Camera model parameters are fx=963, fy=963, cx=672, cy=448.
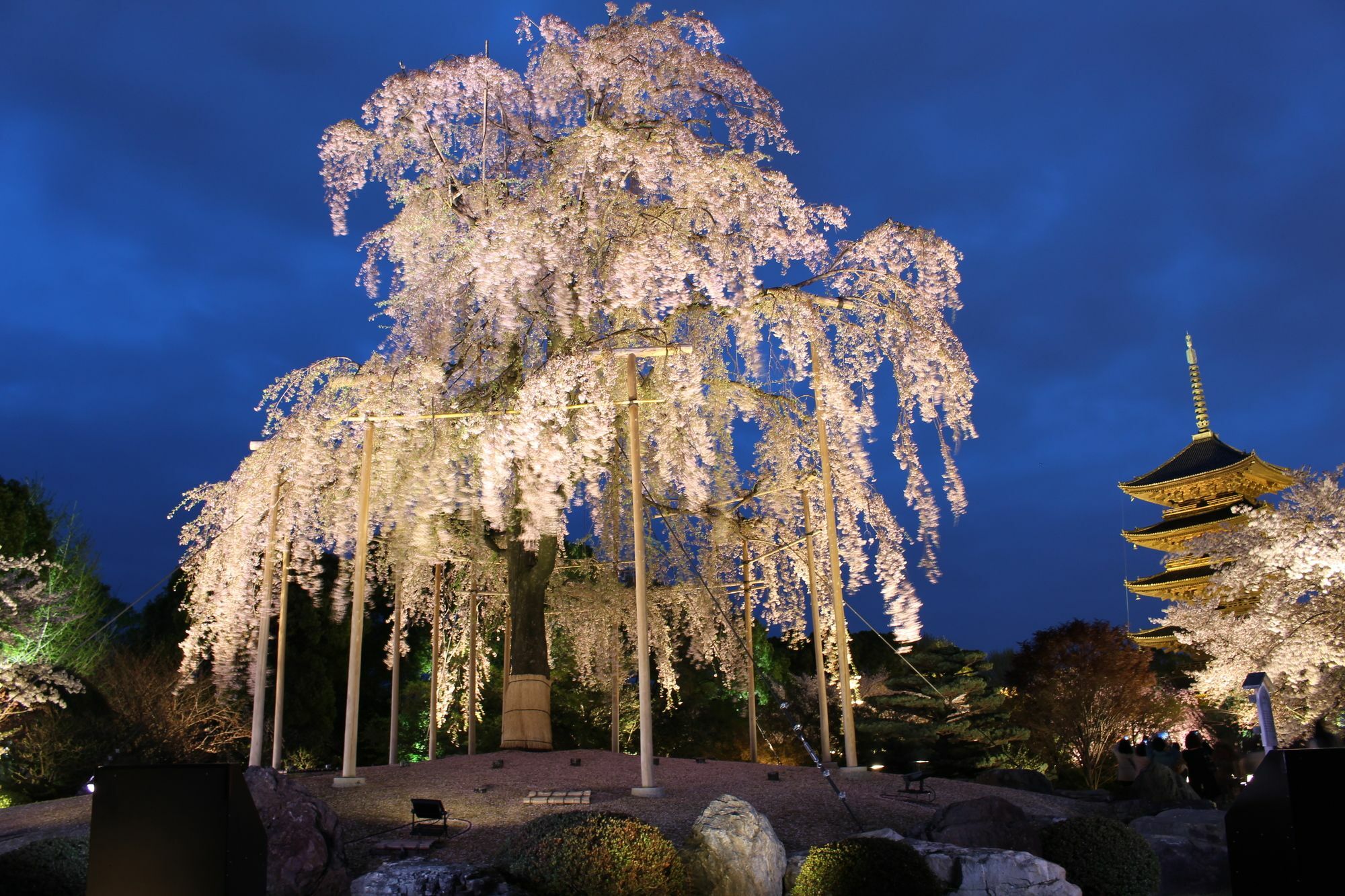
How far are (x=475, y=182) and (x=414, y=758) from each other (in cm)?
1591

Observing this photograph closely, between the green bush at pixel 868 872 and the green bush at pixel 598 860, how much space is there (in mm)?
1025

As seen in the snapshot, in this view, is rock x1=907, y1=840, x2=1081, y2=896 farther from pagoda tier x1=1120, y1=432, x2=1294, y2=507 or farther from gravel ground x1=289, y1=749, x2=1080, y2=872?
pagoda tier x1=1120, y1=432, x2=1294, y2=507

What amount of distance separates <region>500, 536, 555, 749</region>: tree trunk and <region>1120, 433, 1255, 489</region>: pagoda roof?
95.8 feet

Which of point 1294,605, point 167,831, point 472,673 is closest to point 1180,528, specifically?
point 1294,605

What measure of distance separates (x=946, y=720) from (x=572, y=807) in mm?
11595

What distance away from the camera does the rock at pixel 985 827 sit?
857 cm

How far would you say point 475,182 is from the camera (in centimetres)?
1291

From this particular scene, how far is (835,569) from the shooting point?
40.7 feet

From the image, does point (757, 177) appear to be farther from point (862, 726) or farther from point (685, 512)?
point (862, 726)

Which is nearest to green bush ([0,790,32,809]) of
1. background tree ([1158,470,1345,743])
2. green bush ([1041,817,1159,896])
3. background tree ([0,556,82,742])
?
background tree ([0,556,82,742])

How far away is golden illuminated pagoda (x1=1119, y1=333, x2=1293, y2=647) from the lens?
33.0 metres

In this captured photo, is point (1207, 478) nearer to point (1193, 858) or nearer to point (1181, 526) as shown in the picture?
point (1181, 526)

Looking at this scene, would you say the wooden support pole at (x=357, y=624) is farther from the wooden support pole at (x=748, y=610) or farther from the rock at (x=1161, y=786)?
the rock at (x=1161, y=786)

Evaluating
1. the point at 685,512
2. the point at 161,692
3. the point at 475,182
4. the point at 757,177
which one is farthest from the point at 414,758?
the point at 757,177
